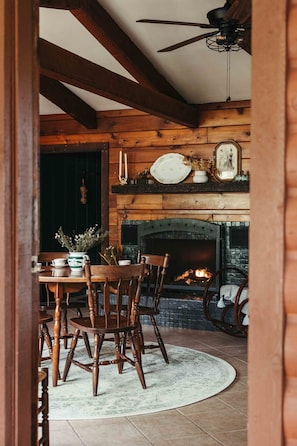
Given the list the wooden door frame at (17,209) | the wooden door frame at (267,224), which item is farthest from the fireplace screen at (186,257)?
the wooden door frame at (267,224)

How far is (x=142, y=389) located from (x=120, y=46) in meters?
3.34

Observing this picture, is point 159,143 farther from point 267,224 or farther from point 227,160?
point 267,224

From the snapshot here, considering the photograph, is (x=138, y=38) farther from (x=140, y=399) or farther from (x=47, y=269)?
(x=140, y=399)

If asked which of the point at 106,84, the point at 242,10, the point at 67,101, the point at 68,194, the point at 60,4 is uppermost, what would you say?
the point at 60,4

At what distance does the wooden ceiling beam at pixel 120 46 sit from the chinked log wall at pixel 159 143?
20.1 inches

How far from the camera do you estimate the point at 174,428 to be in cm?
341

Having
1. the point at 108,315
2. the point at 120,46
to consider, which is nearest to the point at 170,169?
the point at 120,46

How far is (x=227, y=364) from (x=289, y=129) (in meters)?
3.52

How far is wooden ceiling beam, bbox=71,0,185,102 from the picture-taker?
5227 millimetres

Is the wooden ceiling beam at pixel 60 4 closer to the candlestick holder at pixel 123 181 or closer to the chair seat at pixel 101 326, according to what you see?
the chair seat at pixel 101 326

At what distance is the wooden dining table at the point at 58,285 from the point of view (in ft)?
14.1

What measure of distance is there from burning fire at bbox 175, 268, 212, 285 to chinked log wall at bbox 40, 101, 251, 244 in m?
0.63

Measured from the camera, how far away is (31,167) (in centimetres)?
223

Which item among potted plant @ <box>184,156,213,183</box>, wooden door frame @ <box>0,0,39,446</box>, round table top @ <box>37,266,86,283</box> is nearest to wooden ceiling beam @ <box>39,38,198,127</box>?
potted plant @ <box>184,156,213,183</box>
